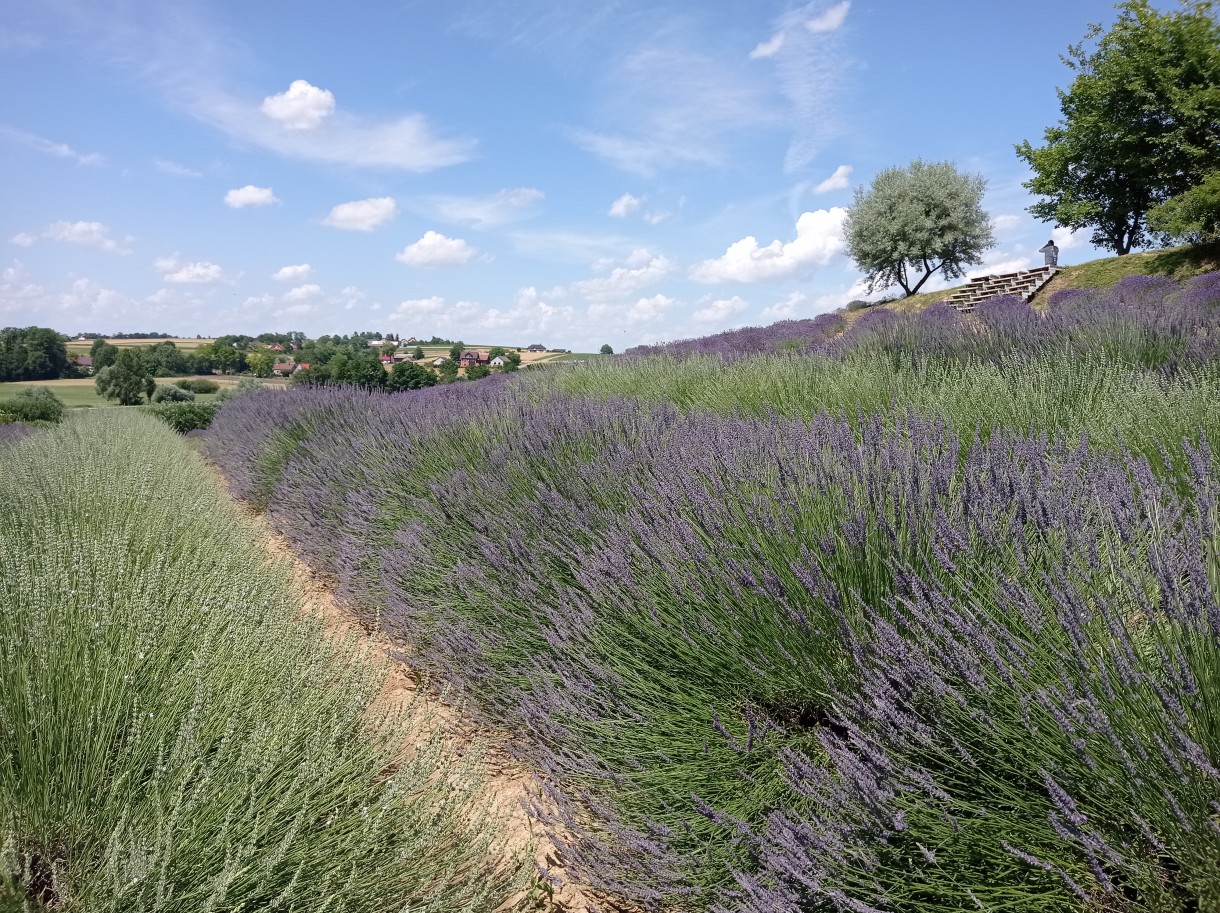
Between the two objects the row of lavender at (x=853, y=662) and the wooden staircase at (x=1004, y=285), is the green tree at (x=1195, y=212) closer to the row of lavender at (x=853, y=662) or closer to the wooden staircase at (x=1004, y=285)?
the wooden staircase at (x=1004, y=285)

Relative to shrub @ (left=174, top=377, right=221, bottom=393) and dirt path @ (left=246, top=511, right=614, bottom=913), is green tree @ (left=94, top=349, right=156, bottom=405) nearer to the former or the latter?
shrub @ (left=174, top=377, right=221, bottom=393)

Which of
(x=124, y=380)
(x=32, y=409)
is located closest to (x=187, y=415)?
(x=32, y=409)

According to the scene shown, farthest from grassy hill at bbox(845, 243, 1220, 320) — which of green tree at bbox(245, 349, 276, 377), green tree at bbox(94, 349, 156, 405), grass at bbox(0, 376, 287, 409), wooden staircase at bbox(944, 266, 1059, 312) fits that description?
green tree at bbox(245, 349, 276, 377)

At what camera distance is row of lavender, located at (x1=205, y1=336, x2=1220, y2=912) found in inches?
46.3

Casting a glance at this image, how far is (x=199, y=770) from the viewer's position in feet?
5.56

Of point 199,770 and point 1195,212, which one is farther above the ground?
point 1195,212

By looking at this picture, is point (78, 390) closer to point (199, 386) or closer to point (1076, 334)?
point (199, 386)

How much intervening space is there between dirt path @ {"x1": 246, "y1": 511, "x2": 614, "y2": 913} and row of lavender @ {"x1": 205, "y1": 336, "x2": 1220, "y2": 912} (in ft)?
0.44

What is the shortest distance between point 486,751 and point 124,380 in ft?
127

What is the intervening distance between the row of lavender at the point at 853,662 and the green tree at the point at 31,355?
5168cm

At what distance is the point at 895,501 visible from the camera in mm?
2012

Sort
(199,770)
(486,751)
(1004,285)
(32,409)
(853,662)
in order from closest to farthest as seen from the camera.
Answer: (199,770), (853,662), (486,751), (32,409), (1004,285)

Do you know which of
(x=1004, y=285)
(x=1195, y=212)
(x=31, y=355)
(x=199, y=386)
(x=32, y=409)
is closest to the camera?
(x=1195, y=212)

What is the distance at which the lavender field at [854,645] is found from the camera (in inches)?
46.6
